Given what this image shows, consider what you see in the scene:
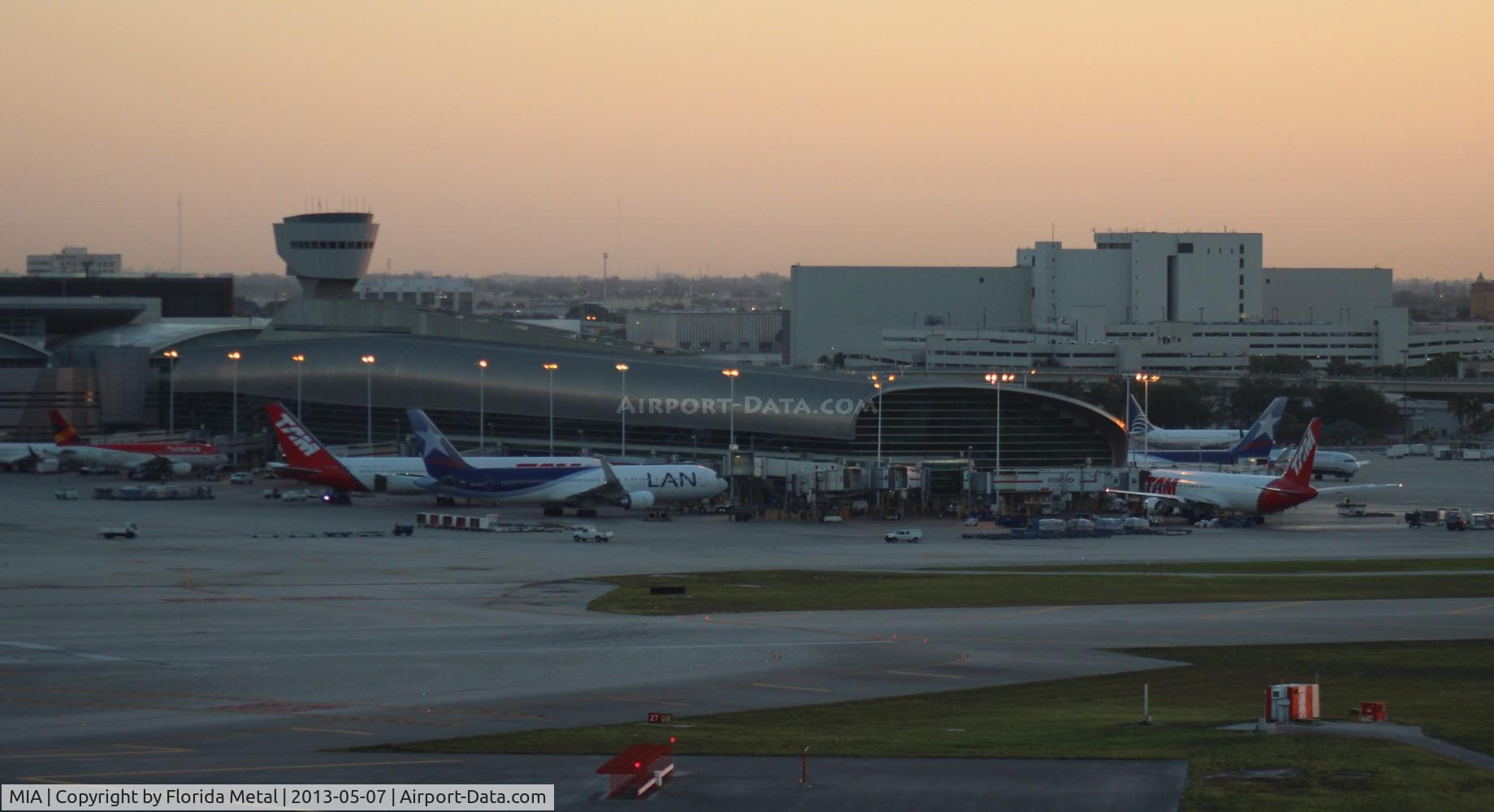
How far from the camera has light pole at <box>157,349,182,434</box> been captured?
123312mm

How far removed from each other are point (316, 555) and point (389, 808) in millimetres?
43989

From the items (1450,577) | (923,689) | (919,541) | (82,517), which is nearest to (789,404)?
(919,541)

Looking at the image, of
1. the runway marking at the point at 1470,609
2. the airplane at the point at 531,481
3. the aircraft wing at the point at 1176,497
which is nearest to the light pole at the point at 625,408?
the airplane at the point at 531,481

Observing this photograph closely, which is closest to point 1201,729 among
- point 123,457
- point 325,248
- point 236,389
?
point 123,457

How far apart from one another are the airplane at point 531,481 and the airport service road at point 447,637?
990cm

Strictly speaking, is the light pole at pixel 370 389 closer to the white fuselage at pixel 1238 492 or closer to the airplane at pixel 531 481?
the airplane at pixel 531 481

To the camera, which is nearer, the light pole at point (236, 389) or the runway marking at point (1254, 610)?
the runway marking at point (1254, 610)

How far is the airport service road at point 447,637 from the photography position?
3119 centimetres

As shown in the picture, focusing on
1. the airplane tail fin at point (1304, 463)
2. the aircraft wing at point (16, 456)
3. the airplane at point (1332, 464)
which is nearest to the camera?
the airplane tail fin at point (1304, 463)

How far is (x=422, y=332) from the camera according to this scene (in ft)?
454

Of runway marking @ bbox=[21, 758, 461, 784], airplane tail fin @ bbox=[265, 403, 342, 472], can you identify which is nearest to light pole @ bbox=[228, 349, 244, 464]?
airplane tail fin @ bbox=[265, 403, 342, 472]

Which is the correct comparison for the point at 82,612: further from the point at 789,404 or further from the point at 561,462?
the point at 789,404

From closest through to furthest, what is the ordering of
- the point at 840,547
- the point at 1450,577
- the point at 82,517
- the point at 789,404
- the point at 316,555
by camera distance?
the point at 1450,577 → the point at 316,555 → the point at 840,547 → the point at 82,517 → the point at 789,404
